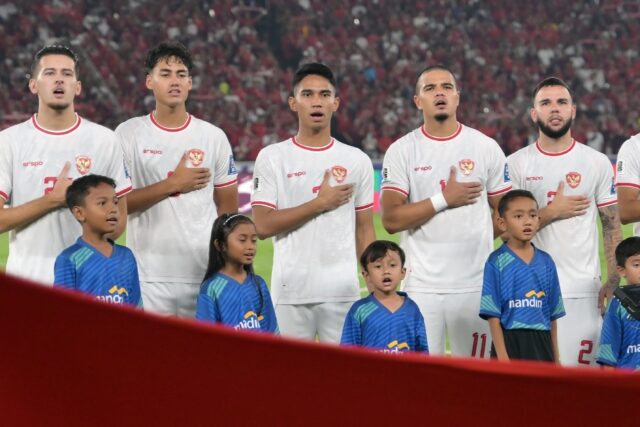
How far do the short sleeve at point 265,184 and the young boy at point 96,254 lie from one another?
0.82m

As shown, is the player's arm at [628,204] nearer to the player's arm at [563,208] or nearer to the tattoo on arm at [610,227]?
the tattoo on arm at [610,227]

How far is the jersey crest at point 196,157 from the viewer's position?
5.00m

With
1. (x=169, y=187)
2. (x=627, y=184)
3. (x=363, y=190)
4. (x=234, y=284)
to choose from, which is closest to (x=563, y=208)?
(x=627, y=184)

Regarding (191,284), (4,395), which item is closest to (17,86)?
(191,284)

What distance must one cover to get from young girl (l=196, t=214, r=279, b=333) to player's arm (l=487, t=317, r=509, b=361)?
1.03 metres

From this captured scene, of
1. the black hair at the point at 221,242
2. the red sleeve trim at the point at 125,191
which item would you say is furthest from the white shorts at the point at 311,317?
the red sleeve trim at the point at 125,191

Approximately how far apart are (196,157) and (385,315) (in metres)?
1.23

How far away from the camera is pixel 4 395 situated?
40.4 inches

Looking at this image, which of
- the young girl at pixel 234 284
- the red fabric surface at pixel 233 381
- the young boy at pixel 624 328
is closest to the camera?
the red fabric surface at pixel 233 381

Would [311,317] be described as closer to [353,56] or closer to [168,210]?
[168,210]

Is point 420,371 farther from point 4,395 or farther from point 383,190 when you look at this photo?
point 383,190

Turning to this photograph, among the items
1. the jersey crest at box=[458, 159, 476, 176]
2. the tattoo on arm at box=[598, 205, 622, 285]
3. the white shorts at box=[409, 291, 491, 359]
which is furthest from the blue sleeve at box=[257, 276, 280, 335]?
the tattoo on arm at box=[598, 205, 622, 285]

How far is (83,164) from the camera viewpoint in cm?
467

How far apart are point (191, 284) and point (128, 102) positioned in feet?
56.4
